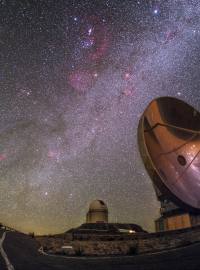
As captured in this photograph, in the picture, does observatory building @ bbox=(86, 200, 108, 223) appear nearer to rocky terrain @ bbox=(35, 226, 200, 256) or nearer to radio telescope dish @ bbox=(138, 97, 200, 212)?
rocky terrain @ bbox=(35, 226, 200, 256)

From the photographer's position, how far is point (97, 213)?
2931cm

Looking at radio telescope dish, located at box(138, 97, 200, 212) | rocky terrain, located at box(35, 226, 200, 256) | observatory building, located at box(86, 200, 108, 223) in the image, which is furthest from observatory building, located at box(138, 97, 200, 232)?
observatory building, located at box(86, 200, 108, 223)

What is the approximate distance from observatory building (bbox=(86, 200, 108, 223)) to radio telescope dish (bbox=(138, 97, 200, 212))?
15.0 metres

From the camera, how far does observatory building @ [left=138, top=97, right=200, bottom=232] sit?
12766 millimetres

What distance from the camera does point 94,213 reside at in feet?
96.3

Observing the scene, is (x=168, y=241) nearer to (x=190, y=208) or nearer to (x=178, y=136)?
(x=190, y=208)

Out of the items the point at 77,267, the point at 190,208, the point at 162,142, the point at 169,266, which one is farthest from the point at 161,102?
the point at 77,267

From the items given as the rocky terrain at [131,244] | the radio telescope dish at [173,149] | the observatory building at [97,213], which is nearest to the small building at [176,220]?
the radio telescope dish at [173,149]

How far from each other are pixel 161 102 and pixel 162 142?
3228 millimetres

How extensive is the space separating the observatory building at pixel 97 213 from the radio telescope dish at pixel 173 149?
1501cm

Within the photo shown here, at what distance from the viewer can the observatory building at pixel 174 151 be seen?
12.8 meters

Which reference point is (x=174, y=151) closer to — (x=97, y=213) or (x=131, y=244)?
(x=131, y=244)

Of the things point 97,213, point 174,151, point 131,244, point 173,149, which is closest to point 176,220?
point 174,151

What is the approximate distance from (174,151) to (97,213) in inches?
686
